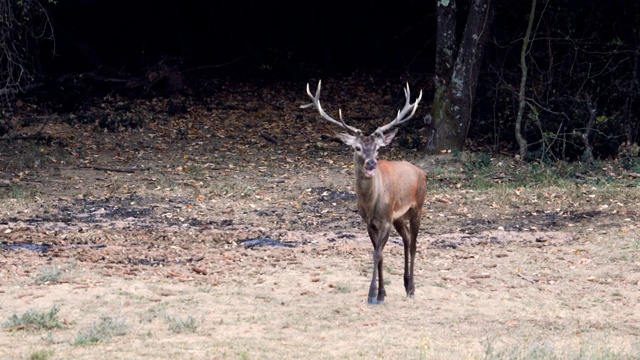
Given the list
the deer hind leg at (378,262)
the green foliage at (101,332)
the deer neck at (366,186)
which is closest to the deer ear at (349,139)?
the deer neck at (366,186)

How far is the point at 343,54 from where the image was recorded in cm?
2202

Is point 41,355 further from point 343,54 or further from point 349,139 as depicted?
point 343,54

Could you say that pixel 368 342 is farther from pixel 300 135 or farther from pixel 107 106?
pixel 107 106

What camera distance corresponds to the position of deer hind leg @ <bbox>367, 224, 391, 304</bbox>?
8516 millimetres

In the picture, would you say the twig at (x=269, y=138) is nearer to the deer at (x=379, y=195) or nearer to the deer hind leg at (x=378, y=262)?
the deer at (x=379, y=195)

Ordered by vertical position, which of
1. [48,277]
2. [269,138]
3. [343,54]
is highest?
[343,54]

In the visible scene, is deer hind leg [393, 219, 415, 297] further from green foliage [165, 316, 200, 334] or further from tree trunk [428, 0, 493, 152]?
tree trunk [428, 0, 493, 152]

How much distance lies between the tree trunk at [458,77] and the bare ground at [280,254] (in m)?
0.62

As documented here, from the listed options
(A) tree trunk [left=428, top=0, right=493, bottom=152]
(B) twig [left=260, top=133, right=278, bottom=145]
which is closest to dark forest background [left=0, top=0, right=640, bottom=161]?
(A) tree trunk [left=428, top=0, right=493, bottom=152]

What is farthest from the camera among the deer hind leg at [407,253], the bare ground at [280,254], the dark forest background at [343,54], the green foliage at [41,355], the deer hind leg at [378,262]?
the dark forest background at [343,54]

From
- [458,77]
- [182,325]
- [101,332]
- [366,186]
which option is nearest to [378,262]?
[366,186]

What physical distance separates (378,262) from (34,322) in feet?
9.50

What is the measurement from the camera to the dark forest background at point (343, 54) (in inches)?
630

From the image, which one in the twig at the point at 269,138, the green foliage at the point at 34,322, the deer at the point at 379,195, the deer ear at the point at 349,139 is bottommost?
the green foliage at the point at 34,322
